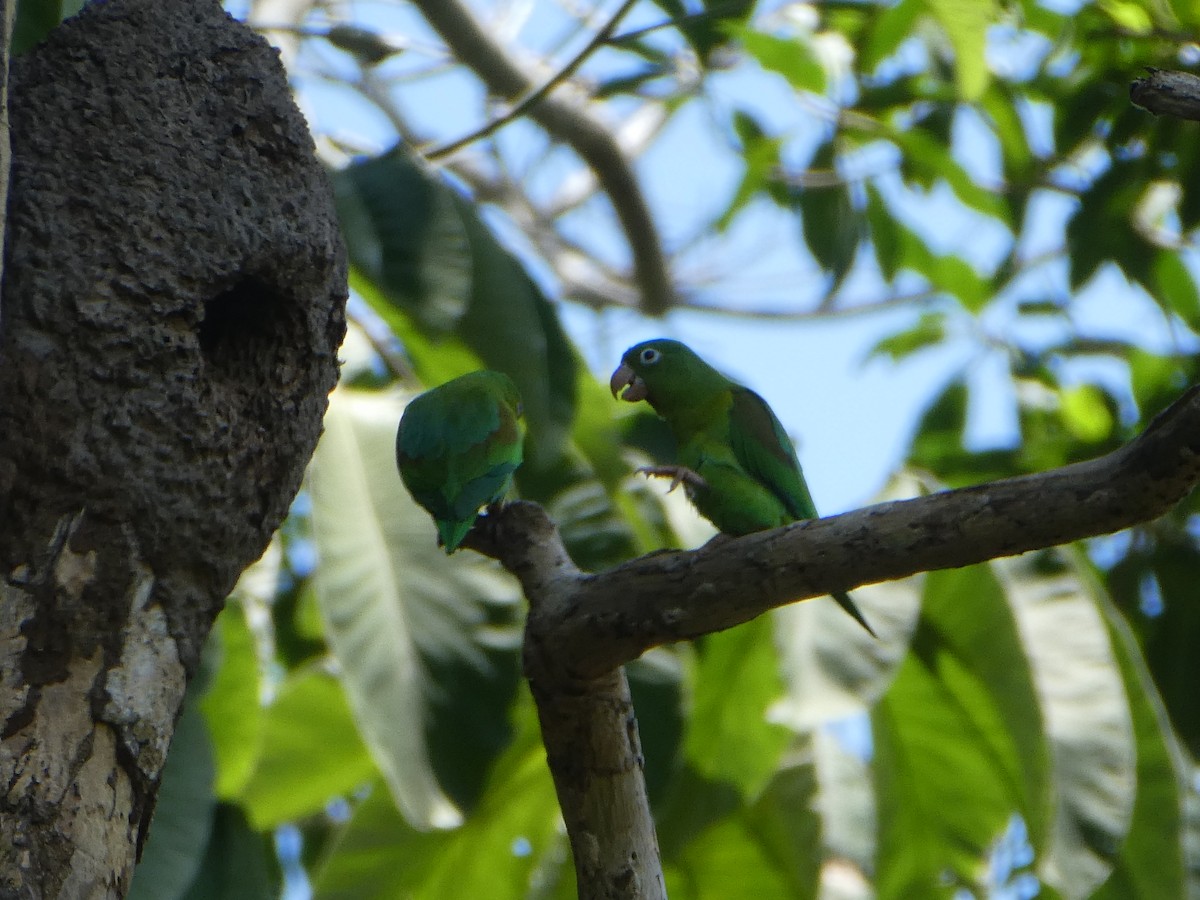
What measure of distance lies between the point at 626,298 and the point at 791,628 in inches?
189

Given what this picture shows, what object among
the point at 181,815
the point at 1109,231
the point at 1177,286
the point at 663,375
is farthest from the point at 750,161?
the point at 181,815

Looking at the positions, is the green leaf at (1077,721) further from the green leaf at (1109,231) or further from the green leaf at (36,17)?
the green leaf at (36,17)

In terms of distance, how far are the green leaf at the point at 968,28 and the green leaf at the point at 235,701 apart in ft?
10.0

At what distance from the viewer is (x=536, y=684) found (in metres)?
2.58

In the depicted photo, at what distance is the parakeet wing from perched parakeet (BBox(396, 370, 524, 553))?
0.59 metres

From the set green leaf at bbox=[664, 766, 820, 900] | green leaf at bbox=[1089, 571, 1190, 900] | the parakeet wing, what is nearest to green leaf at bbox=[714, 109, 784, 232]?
green leaf at bbox=[1089, 571, 1190, 900]

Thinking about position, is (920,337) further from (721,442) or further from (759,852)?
(721,442)

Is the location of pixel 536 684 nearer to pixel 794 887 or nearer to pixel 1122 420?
pixel 794 887

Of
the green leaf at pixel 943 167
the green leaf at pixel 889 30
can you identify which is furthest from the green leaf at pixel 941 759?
the green leaf at pixel 889 30

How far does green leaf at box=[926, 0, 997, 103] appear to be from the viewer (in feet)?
15.2

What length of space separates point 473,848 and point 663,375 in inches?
82.4

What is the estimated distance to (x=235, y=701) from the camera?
4887 mm

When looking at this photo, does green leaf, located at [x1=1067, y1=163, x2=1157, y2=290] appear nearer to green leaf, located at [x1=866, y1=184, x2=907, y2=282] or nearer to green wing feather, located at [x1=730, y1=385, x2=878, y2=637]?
green leaf, located at [x1=866, y1=184, x2=907, y2=282]

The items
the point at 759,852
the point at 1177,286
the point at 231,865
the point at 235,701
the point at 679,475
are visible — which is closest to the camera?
the point at 679,475
